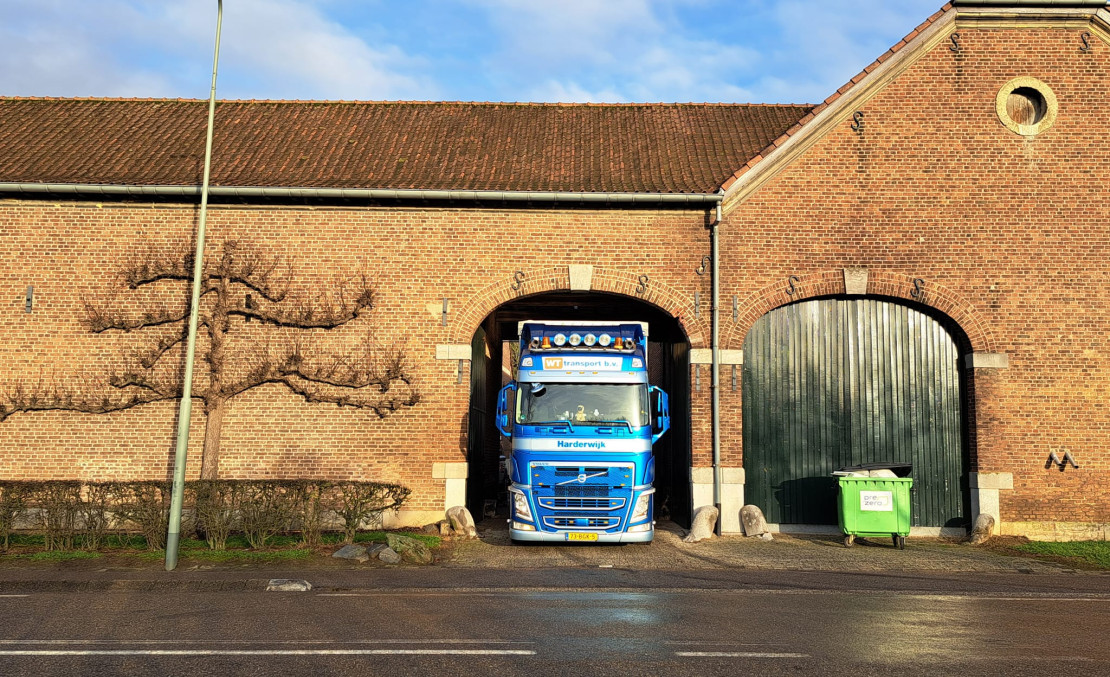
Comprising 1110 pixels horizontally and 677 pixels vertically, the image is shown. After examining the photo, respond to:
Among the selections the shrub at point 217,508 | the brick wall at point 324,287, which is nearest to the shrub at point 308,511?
the shrub at point 217,508

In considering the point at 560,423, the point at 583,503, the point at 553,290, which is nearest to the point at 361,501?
the point at 560,423

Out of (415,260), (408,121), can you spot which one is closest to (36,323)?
(415,260)

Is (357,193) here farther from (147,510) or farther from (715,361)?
(715,361)

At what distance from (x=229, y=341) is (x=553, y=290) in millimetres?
5925

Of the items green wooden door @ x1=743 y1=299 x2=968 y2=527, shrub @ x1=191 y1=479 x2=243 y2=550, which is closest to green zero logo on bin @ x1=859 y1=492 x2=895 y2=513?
green wooden door @ x1=743 y1=299 x2=968 y2=527

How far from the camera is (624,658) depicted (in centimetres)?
616

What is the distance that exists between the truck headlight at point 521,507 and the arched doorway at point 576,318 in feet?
9.08

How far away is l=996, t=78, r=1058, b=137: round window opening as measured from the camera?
1572cm

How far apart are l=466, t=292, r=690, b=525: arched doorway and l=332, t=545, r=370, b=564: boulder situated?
3.81 meters

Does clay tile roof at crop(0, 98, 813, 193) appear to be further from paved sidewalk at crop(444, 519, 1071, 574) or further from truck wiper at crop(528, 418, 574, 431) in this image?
paved sidewalk at crop(444, 519, 1071, 574)

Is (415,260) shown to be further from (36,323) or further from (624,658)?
(624,658)

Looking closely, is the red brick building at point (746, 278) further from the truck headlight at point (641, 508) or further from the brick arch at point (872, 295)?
the truck headlight at point (641, 508)

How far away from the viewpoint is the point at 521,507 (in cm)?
1313

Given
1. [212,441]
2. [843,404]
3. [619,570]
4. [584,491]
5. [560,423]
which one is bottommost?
[619,570]
